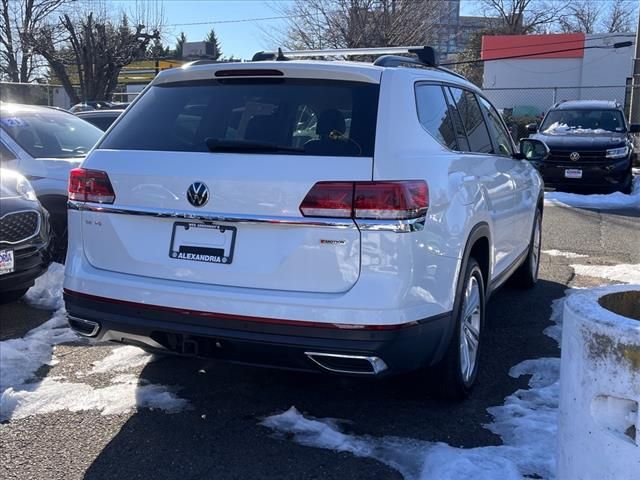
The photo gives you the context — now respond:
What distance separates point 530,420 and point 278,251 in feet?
5.54

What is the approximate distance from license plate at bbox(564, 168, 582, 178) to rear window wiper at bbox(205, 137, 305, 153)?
10724mm

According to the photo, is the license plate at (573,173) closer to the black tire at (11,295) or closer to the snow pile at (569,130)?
the snow pile at (569,130)

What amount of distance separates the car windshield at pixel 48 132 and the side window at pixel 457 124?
4.68m

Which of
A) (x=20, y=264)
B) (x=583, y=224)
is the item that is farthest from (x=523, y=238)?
(x=583, y=224)

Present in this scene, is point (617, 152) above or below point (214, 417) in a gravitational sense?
above

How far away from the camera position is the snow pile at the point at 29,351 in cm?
436

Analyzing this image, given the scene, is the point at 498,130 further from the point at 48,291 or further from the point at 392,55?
the point at 48,291

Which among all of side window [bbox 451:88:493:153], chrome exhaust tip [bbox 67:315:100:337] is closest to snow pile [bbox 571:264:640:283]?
side window [bbox 451:88:493:153]

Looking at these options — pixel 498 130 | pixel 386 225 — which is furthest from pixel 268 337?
pixel 498 130

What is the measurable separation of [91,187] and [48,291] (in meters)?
3.07

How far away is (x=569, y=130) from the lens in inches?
546

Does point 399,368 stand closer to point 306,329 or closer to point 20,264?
point 306,329

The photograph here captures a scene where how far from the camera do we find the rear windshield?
3270 millimetres

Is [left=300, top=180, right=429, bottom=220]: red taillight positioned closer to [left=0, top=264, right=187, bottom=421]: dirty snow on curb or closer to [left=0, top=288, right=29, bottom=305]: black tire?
[left=0, top=264, right=187, bottom=421]: dirty snow on curb
